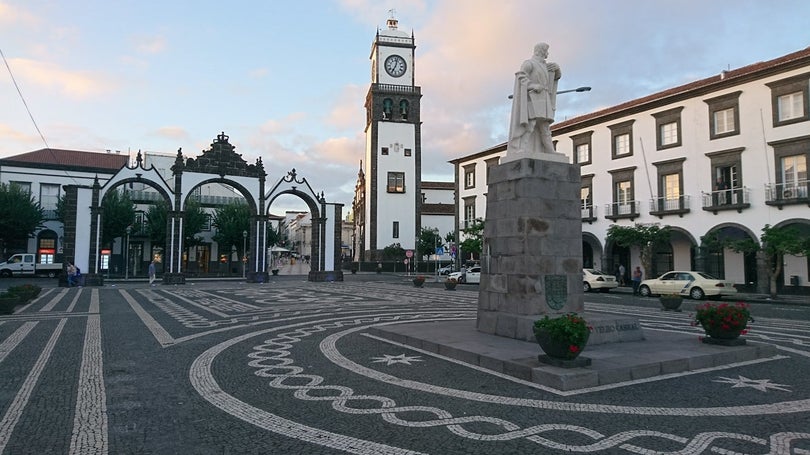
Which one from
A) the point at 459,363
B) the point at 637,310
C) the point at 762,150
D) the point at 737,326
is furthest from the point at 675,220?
the point at 459,363

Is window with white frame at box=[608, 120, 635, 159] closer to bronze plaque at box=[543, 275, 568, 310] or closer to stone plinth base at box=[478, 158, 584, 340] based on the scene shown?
stone plinth base at box=[478, 158, 584, 340]

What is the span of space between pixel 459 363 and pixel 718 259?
2608 cm

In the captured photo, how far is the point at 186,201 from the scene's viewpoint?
3606 cm

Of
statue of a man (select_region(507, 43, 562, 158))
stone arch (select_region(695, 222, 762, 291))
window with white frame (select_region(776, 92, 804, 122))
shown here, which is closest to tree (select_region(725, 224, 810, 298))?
stone arch (select_region(695, 222, 762, 291))

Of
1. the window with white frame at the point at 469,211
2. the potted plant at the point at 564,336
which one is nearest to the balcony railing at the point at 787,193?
the window with white frame at the point at 469,211

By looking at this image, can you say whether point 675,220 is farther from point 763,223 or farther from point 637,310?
point 637,310

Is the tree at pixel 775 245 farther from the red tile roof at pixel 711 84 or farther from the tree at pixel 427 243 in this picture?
the tree at pixel 427 243

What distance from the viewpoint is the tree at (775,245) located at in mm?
21844

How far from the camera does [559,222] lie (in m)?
9.98

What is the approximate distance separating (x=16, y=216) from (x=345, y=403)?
44.1m

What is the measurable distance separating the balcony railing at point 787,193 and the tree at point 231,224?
39259 mm

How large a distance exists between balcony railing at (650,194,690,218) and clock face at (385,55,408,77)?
35923mm

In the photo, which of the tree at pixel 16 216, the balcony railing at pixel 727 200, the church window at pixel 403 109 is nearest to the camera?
the balcony railing at pixel 727 200

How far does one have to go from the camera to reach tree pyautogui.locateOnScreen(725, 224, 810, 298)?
2184 centimetres
